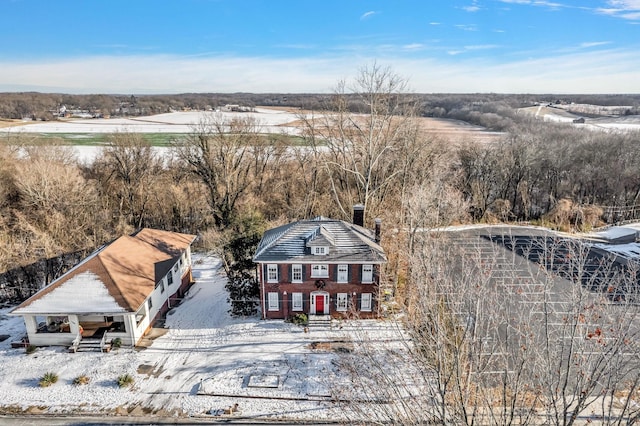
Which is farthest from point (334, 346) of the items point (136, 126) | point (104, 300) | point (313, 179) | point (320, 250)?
point (136, 126)

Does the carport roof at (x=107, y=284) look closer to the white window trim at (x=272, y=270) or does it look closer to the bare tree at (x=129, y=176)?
the white window trim at (x=272, y=270)

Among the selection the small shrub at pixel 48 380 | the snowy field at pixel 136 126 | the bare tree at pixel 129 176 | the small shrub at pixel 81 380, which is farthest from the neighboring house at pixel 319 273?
the snowy field at pixel 136 126

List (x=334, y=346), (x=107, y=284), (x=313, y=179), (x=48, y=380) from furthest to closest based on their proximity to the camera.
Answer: (x=313, y=179)
(x=107, y=284)
(x=334, y=346)
(x=48, y=380)

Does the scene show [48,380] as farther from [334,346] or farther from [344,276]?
[344,276]

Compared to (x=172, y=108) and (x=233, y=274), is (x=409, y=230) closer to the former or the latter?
(x=233, y=274)

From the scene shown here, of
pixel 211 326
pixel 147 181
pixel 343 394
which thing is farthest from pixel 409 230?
pixel 147 181

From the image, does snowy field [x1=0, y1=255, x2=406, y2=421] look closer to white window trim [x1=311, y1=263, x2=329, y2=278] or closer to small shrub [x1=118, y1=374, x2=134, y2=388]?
small shrub [x1=118, y1=374, x2=134, y2=388]
